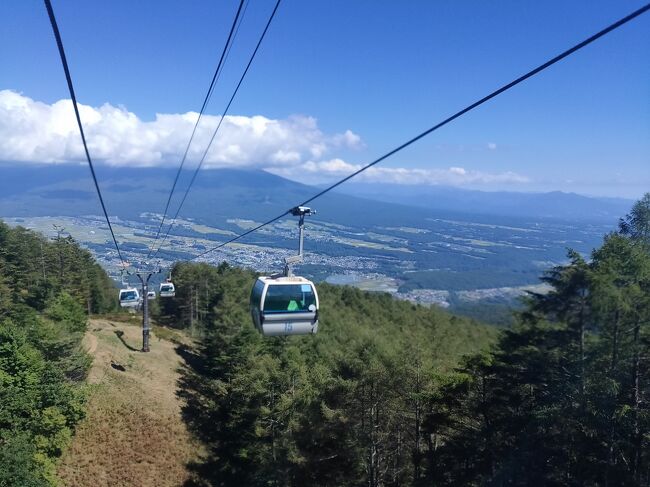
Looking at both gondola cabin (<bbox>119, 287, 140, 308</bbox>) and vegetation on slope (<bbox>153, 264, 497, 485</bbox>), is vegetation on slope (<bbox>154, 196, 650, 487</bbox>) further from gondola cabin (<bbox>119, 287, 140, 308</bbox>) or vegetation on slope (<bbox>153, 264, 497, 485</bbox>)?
gondola cabin (<bbox>119, 287, 140, 308</bbox>)

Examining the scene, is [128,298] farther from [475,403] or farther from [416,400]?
[475,403]

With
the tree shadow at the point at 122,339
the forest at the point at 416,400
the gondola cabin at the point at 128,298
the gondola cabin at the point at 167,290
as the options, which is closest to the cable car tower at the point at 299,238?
the forest at the point at 416,400

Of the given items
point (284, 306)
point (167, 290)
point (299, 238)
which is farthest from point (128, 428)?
point (299, 238)

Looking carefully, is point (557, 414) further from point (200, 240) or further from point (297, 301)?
point (200, 240)

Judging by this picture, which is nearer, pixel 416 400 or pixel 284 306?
pixel 284 306

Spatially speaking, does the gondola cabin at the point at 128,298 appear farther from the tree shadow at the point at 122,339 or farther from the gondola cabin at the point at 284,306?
the gondola cabin at the point at 284,306

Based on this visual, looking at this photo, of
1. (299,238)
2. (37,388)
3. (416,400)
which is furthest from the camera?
(37,388)

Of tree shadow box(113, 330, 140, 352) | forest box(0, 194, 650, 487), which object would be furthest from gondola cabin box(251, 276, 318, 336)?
tree shadow box(113, 330, 140, 352)
